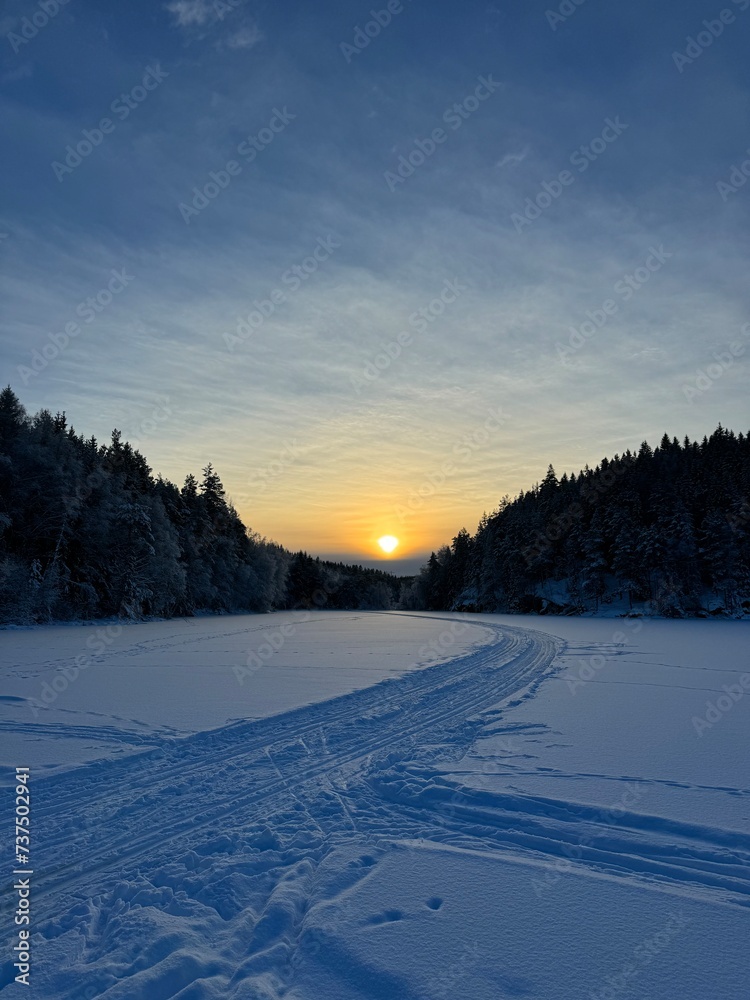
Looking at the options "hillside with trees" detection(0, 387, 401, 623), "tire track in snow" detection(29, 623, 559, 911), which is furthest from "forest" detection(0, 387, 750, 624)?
"tire track in snow" detection(29, 623, 559, 911)

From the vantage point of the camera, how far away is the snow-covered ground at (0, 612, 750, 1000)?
3.27 meters

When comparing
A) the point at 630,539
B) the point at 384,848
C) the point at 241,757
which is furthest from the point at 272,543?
the point at 384,848

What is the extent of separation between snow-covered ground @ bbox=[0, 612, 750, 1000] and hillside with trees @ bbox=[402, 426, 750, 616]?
1990 inches

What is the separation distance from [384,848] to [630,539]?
60.8 metres

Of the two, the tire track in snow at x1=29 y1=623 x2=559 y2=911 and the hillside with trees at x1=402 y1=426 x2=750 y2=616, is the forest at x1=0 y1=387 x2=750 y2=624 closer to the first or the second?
the hillside with trees at x1=402 y1=426 x2=750 y2=616

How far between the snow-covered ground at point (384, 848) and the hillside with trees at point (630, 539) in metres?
50.5

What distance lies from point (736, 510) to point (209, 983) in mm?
62206

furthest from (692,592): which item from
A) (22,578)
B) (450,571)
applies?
(22,578)

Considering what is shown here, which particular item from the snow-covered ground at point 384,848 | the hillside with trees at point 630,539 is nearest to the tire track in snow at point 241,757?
the snow-covered ground at point 384,848

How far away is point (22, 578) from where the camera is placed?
34125 mm

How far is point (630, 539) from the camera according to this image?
59.2 metres

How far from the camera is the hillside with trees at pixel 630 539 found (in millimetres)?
54625

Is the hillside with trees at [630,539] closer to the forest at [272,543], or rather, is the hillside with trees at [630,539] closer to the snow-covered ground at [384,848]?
the forest at [272,543]

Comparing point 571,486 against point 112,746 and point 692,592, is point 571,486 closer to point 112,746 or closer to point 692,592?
point 692,592
